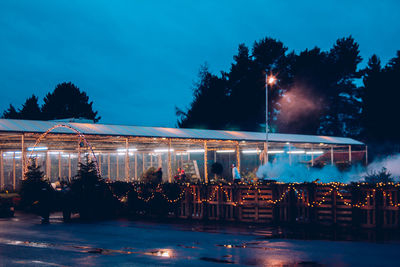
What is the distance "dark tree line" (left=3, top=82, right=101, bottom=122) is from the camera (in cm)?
8629

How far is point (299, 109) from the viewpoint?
248 feet

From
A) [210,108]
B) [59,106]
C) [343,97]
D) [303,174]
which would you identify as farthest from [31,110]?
[303,174]

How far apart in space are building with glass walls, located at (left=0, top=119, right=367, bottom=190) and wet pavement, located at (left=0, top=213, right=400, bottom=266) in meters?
9.55

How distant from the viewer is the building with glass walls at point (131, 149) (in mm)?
27266

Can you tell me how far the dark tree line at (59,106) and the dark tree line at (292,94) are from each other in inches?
855

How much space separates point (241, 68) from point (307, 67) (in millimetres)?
10409

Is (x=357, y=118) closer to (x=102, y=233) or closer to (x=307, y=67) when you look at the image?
(x=307, y=67)

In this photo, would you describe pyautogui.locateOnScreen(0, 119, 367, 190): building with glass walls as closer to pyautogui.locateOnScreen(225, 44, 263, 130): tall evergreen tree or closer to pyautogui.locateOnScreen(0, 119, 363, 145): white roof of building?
pyautogui.locateOnScreen(0, 119, 363, 145): white roof of building

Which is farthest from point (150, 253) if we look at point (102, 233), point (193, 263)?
point (102, 233)

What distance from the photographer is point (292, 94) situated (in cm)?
7619

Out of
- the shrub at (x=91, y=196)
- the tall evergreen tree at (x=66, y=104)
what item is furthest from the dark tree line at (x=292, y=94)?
the shrub at (x=91, y=196)

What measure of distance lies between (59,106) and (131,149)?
51.8 meters

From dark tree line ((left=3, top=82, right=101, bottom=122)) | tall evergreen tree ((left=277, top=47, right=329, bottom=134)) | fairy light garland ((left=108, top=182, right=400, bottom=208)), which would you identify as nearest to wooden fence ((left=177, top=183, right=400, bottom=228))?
fairy light garland ((left=108, top=182, right=400, bottom=208))

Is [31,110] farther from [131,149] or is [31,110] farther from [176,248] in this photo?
[176,248]
